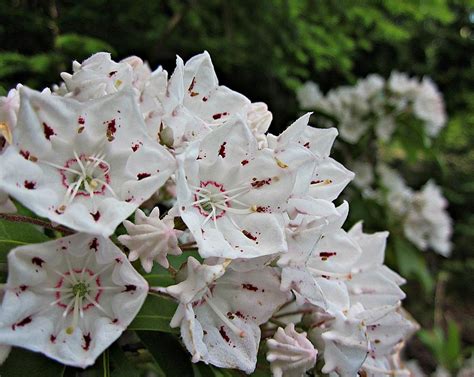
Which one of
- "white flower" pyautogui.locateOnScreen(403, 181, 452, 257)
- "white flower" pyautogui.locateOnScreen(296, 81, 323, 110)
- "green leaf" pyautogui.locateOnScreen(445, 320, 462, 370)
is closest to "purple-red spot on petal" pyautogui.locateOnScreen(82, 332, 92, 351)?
"white flower" pyautogui.locateOnScreen(296, 81, 323, 110)

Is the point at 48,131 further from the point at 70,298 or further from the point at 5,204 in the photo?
the point at 70,298

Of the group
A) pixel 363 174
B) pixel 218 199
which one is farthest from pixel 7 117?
pixel 363 174

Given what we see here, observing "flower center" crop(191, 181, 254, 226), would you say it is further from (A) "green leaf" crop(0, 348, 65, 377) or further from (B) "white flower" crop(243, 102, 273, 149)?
(A) "green leaf" crop(0, 348, 65, 377)

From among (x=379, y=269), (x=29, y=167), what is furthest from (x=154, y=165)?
(x=379, y=269)

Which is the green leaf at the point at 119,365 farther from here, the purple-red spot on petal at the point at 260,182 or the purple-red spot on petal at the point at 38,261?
the purple-red spot on petal at the point at 260,182

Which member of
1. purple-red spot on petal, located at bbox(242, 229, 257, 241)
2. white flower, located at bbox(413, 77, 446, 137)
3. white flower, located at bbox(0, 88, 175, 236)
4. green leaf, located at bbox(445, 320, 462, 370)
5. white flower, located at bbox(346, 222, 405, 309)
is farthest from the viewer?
green leaf, located at bbox(445, 320, 462, 370)
